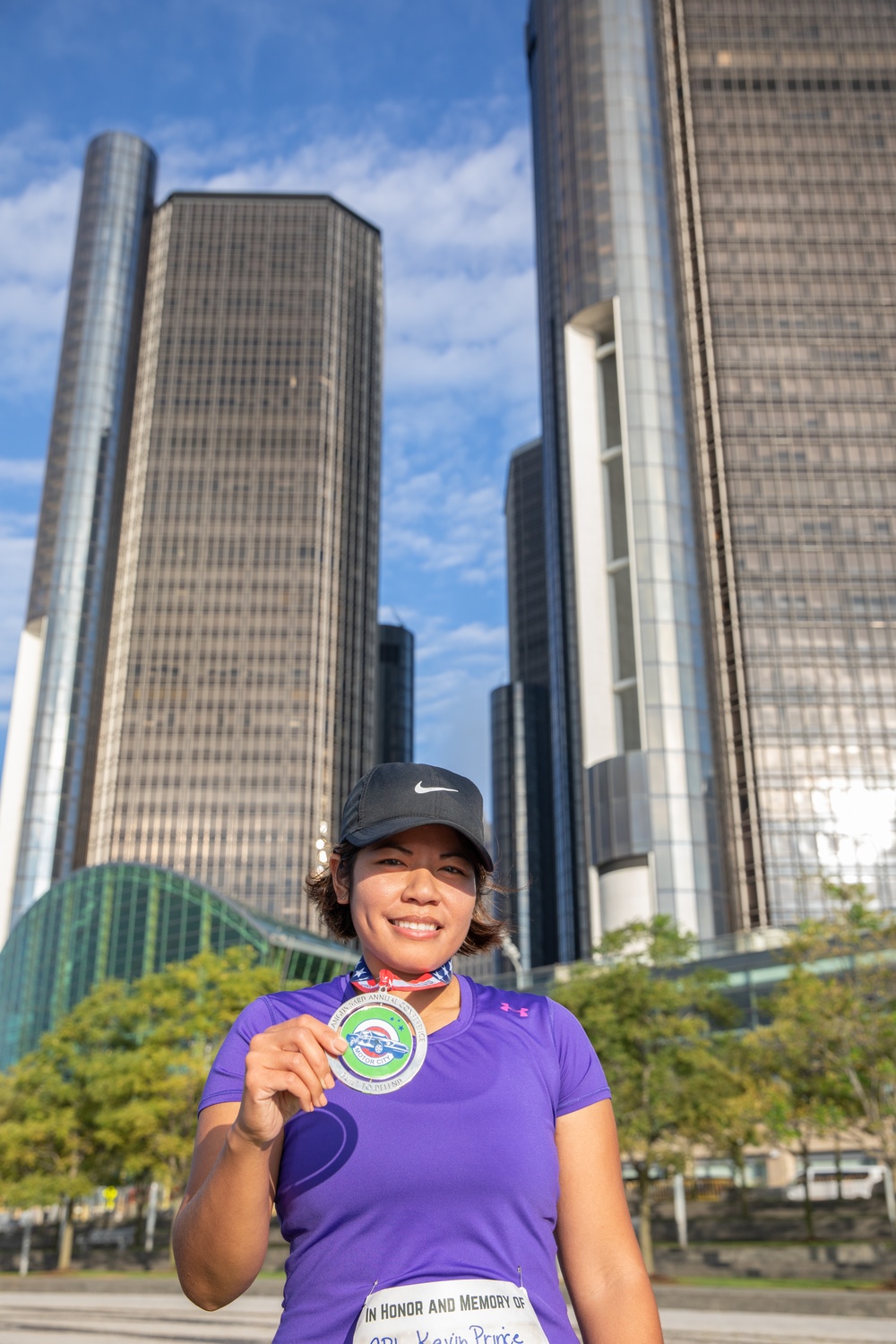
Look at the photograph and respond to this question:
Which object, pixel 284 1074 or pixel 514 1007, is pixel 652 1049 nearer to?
pixel 514 1007

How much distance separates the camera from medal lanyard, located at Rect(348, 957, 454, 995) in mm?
2619

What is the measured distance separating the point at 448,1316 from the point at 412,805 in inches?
41.7

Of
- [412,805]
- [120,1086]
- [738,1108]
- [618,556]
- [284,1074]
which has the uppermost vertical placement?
[618,556]

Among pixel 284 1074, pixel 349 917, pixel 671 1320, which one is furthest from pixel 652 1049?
pixel 284 1074

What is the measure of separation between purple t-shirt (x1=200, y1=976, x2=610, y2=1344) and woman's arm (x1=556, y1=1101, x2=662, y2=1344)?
7 cm

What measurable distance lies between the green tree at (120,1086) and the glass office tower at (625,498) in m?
42.7

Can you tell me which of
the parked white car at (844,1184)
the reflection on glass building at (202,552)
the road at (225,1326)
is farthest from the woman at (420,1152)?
the reflection on glass building at (202,552)

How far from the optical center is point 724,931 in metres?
83.2

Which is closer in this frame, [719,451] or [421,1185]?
[421,1185]

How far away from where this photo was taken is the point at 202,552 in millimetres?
144500

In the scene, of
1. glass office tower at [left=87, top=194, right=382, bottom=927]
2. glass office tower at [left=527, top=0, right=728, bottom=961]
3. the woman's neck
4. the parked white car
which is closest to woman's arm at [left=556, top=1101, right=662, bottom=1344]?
the woman's neck

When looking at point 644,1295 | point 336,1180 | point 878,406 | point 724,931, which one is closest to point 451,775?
point 336,1180

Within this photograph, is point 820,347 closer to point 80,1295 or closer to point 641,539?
point 641,539

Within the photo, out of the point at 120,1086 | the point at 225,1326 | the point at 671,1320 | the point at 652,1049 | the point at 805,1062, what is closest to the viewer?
the point at 671,1320
